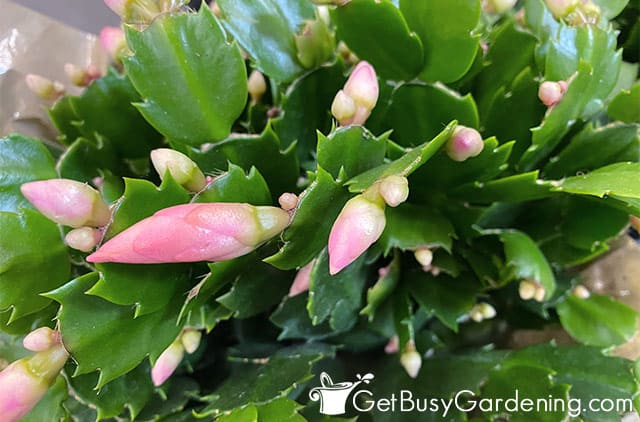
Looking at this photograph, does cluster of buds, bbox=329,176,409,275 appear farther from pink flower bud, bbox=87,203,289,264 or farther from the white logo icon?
the white logo icon

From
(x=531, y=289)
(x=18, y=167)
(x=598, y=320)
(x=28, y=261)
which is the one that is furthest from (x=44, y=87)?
(x=598, y=320)

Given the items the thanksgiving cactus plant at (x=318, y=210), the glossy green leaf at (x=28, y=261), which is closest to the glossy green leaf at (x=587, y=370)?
the thanksgiving cactus plant at (x=318, y=210)

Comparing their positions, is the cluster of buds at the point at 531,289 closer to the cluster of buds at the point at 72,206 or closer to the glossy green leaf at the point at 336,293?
the glossy green leaf at the point at 336,293

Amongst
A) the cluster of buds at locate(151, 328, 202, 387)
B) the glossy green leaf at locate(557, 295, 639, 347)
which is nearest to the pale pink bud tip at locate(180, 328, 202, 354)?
the cluster of buds at locate(151, 328, 202, 387)

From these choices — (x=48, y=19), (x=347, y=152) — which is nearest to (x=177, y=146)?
(x=347, y=152)

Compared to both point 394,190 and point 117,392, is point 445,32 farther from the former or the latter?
point 117,392

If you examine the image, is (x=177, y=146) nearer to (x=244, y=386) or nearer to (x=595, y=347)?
(x=244, y=386)
